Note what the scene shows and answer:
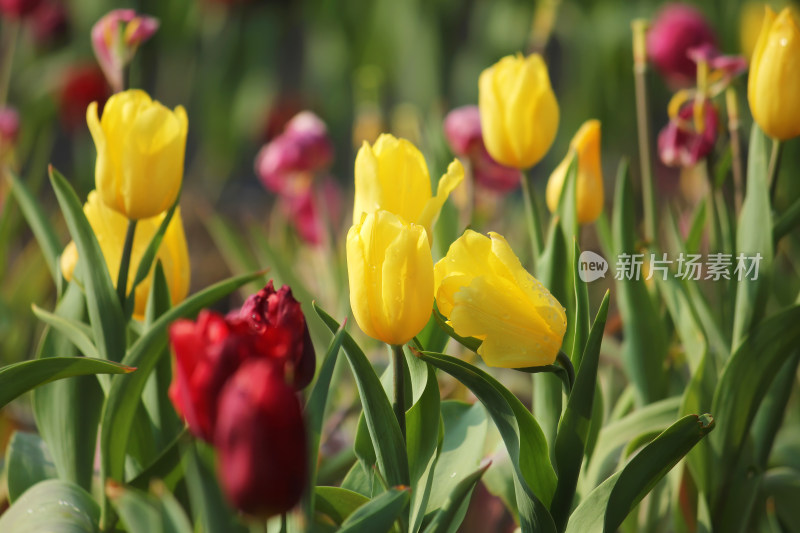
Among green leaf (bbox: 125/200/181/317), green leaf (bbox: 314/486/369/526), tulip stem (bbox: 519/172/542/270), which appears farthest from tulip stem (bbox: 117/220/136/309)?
tulip stem (bbox: 519/172/542/270)

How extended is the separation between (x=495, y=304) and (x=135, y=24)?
1.44ft

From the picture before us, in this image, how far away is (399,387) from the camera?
0.51 meters

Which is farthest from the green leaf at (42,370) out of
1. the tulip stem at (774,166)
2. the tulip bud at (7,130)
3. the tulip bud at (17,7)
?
the tulip bud at (17,7)

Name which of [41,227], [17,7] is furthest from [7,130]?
[41,227]

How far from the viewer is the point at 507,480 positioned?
745mm

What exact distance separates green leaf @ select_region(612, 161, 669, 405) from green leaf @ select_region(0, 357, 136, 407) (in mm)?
440

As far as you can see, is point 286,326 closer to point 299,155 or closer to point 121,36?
point 121,36

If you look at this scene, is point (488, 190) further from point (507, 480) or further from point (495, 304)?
point (495, 304)

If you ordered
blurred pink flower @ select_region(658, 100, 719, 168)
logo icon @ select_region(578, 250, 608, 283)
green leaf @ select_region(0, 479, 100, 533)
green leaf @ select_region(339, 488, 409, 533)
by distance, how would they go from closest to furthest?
1. green leaf @ select_region(339, 488, 409, 533)
2. green leaf @ select_region(0, 479, 100, 533)
3. logo icon @ select_region(578, 250, 608, 283)
4. blurred pink flower @ select_region(658, 100, 719, 168)

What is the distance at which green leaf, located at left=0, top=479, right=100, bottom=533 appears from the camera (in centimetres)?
53

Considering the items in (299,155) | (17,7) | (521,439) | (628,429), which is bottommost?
(628,429)

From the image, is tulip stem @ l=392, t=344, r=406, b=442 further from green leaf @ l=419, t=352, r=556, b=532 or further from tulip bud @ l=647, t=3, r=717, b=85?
tulip bud @ l=647, t=3, r=717, b=85

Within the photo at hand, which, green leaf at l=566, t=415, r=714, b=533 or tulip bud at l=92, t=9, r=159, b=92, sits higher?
tulip bud at l=92, t=9, r=159, b=92

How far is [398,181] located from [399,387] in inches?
5.3
